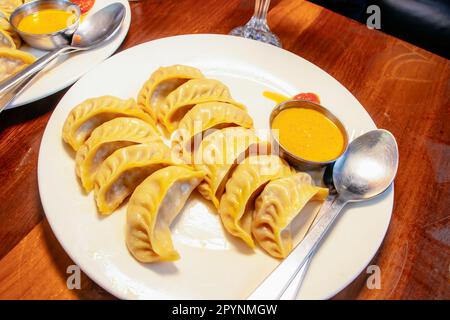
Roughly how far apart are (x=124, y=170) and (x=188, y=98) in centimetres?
62

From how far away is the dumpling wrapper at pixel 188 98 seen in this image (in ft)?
6.61

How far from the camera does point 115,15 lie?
243 centimetres

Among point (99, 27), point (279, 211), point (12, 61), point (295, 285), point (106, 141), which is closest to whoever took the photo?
point (295, 285)

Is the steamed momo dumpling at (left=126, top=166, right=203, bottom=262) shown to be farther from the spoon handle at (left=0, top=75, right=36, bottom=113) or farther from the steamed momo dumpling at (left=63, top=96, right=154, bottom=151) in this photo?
the spoon handle at (left=0, top=75, right=36, bottom=113)

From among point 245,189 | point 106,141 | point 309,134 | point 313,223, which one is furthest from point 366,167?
point 106,141

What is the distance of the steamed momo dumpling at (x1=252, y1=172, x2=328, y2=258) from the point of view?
5.09ft

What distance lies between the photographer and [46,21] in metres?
2.39

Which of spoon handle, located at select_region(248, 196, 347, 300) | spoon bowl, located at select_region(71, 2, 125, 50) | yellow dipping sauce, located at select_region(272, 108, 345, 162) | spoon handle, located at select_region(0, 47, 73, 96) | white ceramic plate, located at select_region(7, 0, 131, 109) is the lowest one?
spoon handle, located at select_region(248, 196, 347, 300)

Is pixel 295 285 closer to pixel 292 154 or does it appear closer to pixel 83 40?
pixel 292 154

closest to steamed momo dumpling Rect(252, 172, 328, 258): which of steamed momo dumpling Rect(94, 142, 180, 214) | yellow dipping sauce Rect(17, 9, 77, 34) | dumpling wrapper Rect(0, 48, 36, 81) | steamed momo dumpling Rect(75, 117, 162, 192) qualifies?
steamed momo dumpling Rect(94, 142, 180, 214)

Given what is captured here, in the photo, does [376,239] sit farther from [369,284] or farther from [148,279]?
[148,279]

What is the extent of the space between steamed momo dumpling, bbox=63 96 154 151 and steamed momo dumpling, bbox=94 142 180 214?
25cm
